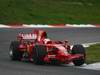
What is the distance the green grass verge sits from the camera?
17892 mm

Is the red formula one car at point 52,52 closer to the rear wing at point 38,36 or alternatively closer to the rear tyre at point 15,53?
the rear wing at point 38,36

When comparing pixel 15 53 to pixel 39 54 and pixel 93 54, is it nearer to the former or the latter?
pixel 39 54

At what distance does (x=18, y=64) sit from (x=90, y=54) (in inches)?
126

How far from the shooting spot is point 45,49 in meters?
17.0
